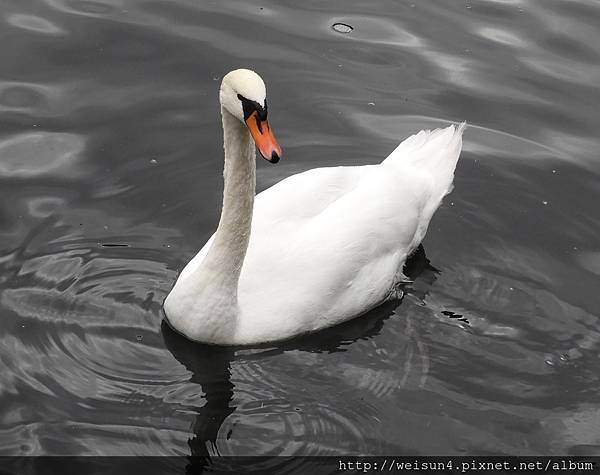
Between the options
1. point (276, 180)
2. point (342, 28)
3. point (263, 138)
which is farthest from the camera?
point (342, 28)

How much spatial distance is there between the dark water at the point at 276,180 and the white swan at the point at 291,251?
0.22 m

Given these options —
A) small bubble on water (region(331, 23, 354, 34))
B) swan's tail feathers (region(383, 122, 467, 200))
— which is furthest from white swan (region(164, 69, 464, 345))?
small bubble on water (region(331, 23, 354, 34))

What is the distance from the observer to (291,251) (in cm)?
873

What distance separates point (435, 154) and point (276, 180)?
154cm

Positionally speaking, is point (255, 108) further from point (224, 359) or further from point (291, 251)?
point (224, 359)

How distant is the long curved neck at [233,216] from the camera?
8.03 m

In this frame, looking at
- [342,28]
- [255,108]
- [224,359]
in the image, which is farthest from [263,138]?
[342,28]

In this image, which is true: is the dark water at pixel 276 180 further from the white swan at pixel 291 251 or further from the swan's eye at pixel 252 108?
the swan's eye at pixel 252 108

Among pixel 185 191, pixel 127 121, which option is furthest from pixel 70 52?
pixel 185 191

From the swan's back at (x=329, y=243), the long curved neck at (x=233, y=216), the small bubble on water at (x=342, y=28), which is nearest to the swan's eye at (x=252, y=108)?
the long curved neck at (x=233, y=216)

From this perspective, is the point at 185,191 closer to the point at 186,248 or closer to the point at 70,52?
the point at 186,248

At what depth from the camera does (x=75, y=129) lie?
11062 millimetres

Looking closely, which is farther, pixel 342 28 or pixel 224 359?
pixel 342 28

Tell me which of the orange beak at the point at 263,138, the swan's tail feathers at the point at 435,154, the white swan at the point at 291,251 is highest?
the orange beak at the point at 263,138
